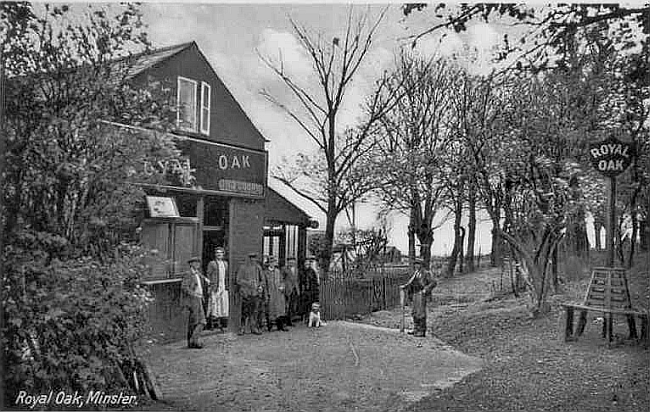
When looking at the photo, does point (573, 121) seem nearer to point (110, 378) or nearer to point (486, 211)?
point (486, 211)

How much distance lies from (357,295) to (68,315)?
48.3 inches

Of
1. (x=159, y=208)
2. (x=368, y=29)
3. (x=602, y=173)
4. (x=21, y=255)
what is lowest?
(x=21, y=255)

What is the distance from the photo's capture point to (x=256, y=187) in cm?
267

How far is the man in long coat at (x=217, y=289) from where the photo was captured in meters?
2.63

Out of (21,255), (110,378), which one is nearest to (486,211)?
(110,378)

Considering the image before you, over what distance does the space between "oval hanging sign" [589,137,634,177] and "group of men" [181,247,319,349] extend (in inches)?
52.2

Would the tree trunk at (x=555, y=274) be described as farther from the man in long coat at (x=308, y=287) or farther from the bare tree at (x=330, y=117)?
the man in long coat at (x=308, y=287)

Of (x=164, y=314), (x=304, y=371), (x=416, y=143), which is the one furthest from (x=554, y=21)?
(x=164, y=314)

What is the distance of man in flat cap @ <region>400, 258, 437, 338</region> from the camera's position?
9.19ft

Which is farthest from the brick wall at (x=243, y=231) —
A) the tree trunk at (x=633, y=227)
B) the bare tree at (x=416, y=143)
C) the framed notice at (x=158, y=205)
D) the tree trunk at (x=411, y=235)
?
the tree trunk at (x=633, y=227)

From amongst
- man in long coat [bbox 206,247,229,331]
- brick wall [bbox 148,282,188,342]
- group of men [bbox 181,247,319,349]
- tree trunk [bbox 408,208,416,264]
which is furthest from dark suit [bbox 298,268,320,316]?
brick wall [bbox 148,282,188,342]

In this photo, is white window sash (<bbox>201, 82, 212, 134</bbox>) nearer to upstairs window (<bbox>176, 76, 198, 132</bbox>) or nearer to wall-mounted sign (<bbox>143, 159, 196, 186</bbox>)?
upstairs window (<bbox>176, 76, 198, 132</bbox>)

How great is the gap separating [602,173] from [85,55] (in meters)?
2.21

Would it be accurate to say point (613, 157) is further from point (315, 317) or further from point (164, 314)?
point (164, 314)
